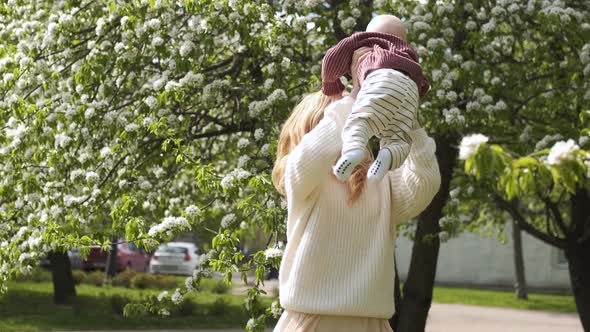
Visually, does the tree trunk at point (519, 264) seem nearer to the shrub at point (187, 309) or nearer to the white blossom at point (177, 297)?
the shrub at point (187, 309)

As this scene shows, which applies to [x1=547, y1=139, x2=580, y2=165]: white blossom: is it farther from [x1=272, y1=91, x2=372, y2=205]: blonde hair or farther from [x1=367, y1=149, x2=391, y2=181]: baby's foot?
A: [x1=272, y1=91, x2=372, y2=205]: blonde hair

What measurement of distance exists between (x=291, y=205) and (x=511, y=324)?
48.3ft

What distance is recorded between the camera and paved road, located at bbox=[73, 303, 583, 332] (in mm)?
15984

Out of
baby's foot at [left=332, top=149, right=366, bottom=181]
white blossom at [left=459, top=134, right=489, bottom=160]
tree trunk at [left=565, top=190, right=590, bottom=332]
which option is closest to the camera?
white blossom at [left=459, top=134, right=489, bottom=160]

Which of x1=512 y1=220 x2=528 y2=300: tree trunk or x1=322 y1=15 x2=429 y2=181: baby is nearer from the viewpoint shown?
x1=322 y1=15 x2=429 y2=181: baby

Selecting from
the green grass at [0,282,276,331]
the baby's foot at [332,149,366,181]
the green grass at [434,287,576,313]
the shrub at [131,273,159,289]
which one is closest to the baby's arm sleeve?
the baby's foot at [332,149,366,181]

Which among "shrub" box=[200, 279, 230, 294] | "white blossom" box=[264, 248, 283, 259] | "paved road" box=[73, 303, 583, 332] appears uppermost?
"shrub" box=[200, 279, 230, 294]

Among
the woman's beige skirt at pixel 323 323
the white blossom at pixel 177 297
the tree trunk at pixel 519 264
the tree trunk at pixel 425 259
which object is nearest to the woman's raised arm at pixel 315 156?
the woman's beige skirt at pixel 323 323

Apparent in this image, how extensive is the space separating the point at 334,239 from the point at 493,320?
15.3m

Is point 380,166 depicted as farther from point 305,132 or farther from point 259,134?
point 259,134

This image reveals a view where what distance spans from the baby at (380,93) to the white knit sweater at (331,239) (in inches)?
7.2

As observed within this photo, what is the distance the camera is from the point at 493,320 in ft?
58.2

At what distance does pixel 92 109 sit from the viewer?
7289mm

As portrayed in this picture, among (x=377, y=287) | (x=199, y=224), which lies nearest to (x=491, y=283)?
(x=199, y=224)
